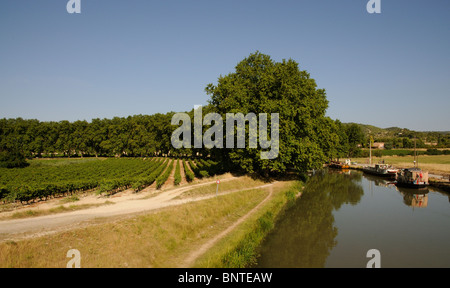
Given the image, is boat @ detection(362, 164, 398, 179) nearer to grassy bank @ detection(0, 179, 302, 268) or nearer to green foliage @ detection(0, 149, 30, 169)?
grassy bank @ detection(0, 179, 302, 268)

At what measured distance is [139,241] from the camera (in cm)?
1480

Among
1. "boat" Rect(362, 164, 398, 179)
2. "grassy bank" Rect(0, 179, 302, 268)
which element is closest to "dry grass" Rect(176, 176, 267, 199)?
"grassy bank" Rect(0, 179, 302, 268)

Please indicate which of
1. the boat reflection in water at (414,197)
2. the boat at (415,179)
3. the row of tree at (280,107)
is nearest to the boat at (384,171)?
the boat at (415,179)

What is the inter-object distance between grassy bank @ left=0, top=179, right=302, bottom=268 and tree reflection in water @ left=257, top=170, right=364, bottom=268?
6.21 ft

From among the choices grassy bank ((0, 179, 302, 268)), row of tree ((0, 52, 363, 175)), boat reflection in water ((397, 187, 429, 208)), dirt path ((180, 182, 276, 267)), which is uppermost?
row of tree ((0, 52, 363, 175))

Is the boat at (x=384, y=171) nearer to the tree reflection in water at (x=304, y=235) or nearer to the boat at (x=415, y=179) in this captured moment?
the boat at (x=415, y=179)

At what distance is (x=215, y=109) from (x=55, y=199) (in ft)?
85.0

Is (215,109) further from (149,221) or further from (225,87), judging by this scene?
(149,221)

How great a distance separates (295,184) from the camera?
36844mm

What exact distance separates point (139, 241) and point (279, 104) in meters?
25.7

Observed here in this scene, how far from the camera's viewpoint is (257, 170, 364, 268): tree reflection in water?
15178 mm

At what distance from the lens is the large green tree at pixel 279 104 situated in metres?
33.3

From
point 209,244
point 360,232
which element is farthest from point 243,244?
point 360,232
